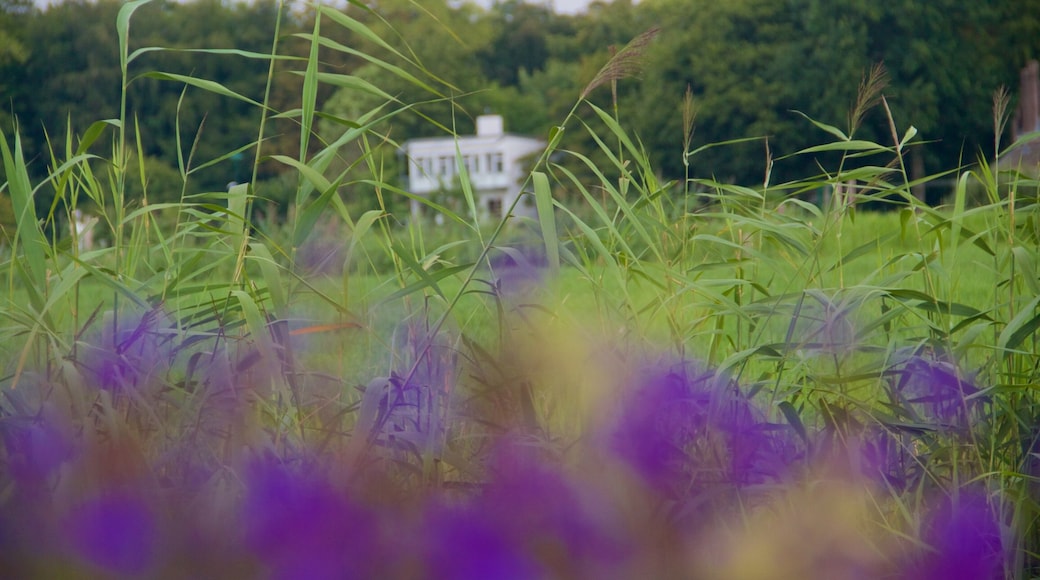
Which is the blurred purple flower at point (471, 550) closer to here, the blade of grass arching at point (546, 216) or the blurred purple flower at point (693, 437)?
the blurred purple flower at point (693, 437)

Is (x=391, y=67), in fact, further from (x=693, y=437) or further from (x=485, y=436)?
(x=693, y=437)

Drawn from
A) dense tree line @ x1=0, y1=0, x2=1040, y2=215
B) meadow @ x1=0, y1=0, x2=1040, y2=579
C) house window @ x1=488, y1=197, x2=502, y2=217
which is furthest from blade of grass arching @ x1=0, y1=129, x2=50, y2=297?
dense tree line @ x1=0, y1=0, x2=1040, y2=215

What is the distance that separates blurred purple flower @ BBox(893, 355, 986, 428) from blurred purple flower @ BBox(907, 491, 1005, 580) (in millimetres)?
132

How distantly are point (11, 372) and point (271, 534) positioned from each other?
1.90ft

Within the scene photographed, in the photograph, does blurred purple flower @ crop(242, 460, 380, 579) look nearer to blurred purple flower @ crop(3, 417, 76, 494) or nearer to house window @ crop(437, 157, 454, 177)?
blurred purple flower @ crop(3, 417, 76, 494)

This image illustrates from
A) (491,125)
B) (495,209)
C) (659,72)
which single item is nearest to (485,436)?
(495,209)

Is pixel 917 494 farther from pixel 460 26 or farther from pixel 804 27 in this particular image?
pixel 460 26

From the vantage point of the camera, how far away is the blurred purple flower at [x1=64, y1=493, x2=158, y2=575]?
42.7 inches

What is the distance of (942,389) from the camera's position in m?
1.54

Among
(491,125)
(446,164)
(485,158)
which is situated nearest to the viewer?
(491,125)

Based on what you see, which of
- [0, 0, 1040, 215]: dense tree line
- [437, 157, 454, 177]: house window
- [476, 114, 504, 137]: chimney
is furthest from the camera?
[437, 157, 454, 177]: house window

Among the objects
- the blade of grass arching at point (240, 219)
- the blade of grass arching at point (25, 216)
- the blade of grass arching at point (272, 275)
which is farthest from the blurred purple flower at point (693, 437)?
the blade of grass arching at point (25, 216)

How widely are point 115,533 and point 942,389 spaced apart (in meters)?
1.18

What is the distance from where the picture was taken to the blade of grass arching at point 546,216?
48.9 inches
